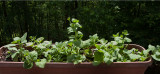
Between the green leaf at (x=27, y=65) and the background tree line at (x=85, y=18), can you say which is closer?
the green leaf at (x=27, y=65)

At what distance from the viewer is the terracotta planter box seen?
3.39 ft

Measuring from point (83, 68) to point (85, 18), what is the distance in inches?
66.6

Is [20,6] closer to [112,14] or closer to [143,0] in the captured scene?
[112,14]

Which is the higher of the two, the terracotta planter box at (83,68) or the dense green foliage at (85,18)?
the dense green foliage at (85,18)

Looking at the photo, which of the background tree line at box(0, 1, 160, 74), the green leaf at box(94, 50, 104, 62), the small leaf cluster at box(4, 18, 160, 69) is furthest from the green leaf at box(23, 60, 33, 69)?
the background tree line at box(0, 1, 160, 74)

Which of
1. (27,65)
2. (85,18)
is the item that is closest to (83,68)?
(27,65)

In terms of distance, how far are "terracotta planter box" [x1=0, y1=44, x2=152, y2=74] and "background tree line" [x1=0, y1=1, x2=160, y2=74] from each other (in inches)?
61.1

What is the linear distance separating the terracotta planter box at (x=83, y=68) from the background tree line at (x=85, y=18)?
1553 mm

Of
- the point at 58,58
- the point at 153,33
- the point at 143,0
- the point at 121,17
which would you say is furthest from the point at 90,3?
the point at 58,58

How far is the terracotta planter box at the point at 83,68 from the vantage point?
3.39ft

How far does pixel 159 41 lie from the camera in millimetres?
2621

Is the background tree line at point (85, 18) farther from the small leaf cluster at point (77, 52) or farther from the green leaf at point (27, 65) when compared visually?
the green leaf at point (27, 65)

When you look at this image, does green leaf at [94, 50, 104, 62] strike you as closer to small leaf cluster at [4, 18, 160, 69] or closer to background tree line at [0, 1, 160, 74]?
small leaf cluster at [4, 18, 160, 69]

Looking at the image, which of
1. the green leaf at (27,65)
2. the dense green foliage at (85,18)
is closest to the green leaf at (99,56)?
the green leaf at (27,65)
